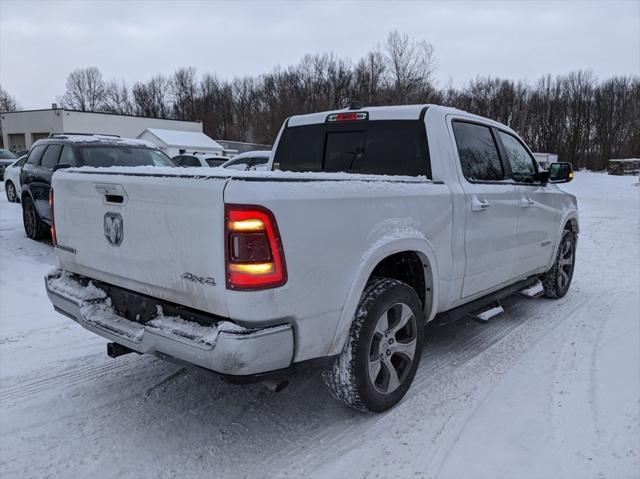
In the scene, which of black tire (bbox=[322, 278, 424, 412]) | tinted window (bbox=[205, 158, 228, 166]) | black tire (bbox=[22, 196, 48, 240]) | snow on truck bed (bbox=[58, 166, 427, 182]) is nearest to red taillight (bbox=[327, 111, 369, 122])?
snow on truck bed (bbox=[58, 166, 427, 182])

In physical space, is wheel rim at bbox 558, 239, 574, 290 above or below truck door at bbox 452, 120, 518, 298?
below

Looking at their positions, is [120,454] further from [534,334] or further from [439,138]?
[534,334]

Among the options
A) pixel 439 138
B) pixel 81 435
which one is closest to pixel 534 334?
pixel 439 138

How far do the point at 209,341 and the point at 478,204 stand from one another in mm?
2408

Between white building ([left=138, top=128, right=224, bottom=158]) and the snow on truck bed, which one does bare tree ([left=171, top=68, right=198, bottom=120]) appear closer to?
white building ([left=138, top=128, right=224, bottom=158])

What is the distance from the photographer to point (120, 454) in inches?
109

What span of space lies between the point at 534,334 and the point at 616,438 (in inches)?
71.3

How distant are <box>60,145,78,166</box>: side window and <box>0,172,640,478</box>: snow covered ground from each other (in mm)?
3763

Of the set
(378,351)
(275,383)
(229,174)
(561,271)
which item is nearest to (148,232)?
(229,174)

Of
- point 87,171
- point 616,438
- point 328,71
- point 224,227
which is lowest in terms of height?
point 616,438

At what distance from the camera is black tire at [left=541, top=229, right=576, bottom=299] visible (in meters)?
5.78

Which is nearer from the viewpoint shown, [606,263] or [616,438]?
[616,438]

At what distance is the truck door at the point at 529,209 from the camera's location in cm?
463

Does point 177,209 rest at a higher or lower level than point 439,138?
lower
